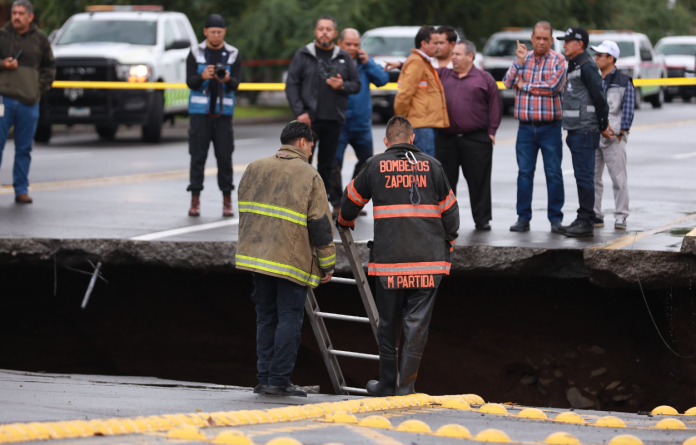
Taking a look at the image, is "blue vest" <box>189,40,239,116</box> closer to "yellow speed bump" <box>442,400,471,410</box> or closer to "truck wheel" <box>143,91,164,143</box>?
"yellow speed bump" <box>442,400,471,410</box>

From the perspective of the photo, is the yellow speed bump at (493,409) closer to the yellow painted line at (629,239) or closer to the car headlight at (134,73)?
the yellow painted line at (629,239)

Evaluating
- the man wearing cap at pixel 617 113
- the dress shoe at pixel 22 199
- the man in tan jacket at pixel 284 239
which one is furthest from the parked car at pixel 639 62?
Answer: the man in tan jacket at pixel 284 239

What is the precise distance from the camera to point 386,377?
6.05 m

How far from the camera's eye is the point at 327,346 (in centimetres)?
696

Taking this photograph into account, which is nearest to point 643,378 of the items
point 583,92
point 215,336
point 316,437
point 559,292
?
point 559,292

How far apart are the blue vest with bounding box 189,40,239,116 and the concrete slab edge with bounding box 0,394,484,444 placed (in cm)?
426

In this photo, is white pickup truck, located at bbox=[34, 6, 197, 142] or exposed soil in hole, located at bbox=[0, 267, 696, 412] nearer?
exposed soil in hole, located at bbox=[0, 267, 696, 412]

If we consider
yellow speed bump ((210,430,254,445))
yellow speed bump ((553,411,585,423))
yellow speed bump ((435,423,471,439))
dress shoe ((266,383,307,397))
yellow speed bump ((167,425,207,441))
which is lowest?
dress shoe ((266,383,307,397))

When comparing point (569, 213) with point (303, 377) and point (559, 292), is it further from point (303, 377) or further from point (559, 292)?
point (303, 377)

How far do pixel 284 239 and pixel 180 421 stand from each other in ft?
5.16

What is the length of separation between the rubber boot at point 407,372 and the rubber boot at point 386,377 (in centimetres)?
10

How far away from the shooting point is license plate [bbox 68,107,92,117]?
16547 millimetres

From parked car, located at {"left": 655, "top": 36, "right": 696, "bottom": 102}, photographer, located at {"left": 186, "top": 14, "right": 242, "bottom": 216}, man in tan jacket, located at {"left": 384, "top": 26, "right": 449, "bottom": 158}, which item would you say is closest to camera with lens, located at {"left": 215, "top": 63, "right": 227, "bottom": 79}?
photographer, located at {"left": 186, "top": 14, "right": 242, "bottom": 216}

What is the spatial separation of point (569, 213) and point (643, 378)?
6.50 feet
